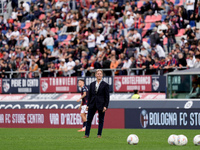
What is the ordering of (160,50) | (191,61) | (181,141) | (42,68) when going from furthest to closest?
(42,68)
(160,50)
(191,61)
(181,141)

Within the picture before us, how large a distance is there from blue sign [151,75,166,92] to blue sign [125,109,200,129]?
5472mm

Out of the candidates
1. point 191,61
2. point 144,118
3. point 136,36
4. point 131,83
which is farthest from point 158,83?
point 144,118

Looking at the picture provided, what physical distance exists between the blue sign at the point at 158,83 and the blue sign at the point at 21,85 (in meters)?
7.49

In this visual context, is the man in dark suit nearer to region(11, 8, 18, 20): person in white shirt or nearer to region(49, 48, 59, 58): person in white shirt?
region(49, 48, 59, 58): person in white shirt

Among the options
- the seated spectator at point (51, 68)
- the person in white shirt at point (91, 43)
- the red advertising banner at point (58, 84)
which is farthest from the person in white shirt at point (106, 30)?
the seated spectator at point (51, 68)

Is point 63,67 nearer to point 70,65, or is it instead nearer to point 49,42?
point 70,65

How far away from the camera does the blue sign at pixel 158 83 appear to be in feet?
94.8

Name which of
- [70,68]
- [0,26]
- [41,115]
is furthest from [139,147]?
[0,26]

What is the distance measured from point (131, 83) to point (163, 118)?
24.2 feet

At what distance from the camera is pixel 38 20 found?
38.0 m

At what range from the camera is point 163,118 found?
22.8 m

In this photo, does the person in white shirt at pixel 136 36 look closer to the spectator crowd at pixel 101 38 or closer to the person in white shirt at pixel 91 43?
the spectator crowd at pixel 101 38

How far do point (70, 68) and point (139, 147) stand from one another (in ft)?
59.9

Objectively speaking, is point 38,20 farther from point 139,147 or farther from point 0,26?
point 139,147
